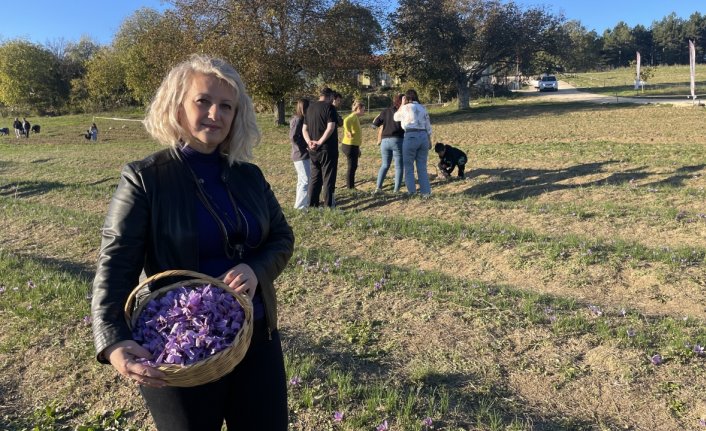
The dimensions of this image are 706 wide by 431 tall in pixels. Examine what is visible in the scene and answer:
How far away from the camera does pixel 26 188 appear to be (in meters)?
13.5

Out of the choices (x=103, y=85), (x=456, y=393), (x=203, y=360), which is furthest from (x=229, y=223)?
(x=103, y=85)

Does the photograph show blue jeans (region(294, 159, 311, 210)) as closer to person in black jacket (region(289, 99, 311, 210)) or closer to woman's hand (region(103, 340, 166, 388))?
person in black jacket (region(289, 99, 311, 210))

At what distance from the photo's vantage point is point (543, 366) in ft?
11.8

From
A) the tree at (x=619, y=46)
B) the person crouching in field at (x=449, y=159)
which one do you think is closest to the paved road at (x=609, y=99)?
the person crouching in field at (x=449, y=159)

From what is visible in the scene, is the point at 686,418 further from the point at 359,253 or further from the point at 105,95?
the point at 105,95

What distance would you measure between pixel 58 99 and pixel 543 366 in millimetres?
69879

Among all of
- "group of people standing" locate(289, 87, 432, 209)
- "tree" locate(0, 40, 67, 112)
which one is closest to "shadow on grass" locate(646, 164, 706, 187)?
"group of people standing" locate(289, 87, 432, 209)

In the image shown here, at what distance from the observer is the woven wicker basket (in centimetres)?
163

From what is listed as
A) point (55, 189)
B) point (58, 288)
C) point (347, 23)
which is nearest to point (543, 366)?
point (58, 288)

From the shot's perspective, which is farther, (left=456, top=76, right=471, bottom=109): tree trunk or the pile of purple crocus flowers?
(left=456, top=76, right=471, bottom=109): tree trunk

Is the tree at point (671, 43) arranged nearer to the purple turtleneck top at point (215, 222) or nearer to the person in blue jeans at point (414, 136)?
the person in blue jeans at point (414, 136)

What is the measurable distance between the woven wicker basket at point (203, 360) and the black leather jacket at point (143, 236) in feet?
0.18

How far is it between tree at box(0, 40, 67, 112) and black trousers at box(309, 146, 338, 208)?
59393 millimetres

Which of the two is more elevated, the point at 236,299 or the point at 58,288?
the point at 236,299
